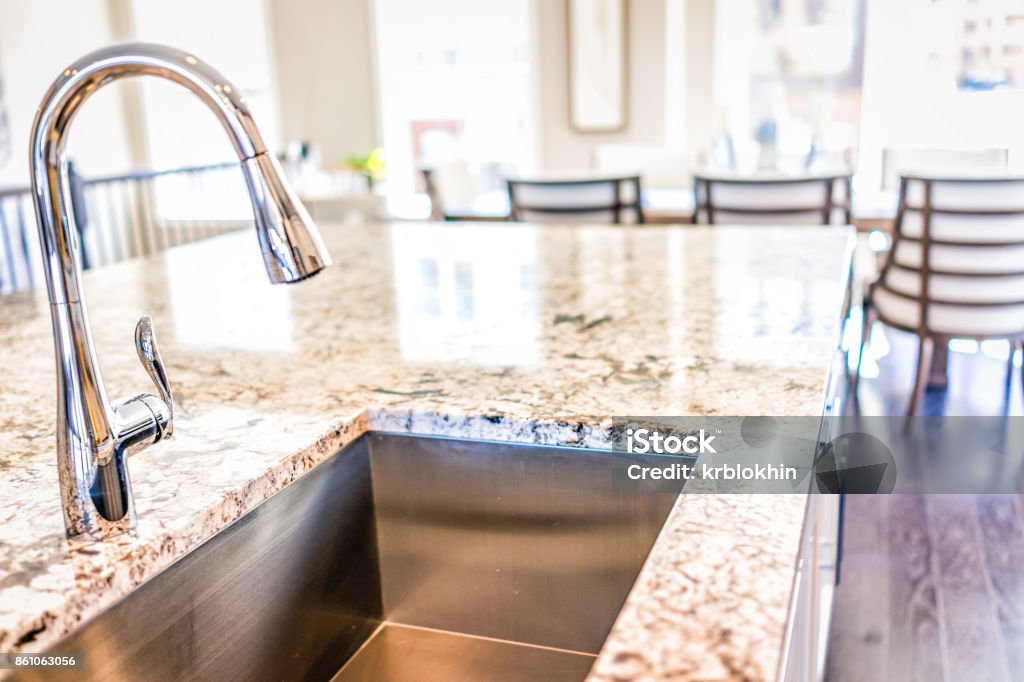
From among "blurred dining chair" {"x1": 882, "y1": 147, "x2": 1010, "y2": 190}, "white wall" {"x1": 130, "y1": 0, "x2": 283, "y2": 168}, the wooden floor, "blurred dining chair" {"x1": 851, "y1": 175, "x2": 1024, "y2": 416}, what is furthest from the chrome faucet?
"white wall" {"x1": 130, "y1": 0, "x2": 283, "y2": 168}

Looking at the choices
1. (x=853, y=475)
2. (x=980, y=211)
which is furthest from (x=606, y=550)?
(x=980, y=211)

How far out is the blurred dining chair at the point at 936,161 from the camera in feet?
13.8

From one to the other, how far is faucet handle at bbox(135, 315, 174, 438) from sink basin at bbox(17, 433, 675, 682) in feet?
0.55

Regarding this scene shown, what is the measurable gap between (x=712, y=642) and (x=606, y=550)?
40cm

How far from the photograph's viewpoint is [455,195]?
4449 millimetres

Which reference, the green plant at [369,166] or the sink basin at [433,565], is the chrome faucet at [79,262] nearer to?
the sink basin at [433,565]

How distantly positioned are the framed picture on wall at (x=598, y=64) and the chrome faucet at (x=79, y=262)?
20.0 feet

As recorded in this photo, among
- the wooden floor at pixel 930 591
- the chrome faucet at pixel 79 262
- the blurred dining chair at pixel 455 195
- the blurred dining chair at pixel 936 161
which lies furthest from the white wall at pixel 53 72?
the chrome faucet at pixel 79 262

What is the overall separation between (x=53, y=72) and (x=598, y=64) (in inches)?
161

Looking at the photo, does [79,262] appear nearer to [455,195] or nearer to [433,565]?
[433,565]

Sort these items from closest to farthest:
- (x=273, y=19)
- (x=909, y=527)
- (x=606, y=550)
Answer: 1. (x=606, y=550)
2. (x=909, y=527)
3. (x=273, y=19)

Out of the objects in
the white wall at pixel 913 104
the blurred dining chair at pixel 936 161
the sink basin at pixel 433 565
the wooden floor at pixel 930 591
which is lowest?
the wooden floor at pixel 930 591

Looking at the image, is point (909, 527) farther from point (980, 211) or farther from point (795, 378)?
point (795, 378)

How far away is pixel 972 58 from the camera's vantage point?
5.77 m
